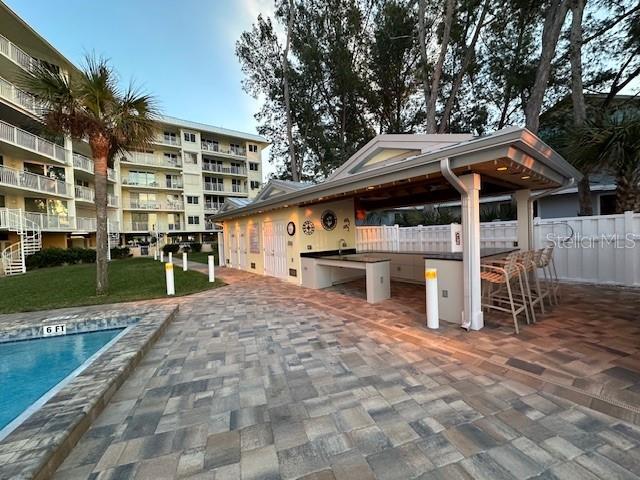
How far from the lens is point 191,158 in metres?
29.4

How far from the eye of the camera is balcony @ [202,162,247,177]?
30.5 m

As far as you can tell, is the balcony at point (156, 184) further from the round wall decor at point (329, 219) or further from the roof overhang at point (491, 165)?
the roof overhang at point (491, 165)

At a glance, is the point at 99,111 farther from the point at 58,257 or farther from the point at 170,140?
the point at 170,140

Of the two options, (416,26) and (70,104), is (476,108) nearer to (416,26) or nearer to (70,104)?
(416,26)

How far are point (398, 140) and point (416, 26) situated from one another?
36.4 ft

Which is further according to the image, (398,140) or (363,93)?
(363,93)

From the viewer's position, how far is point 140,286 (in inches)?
350

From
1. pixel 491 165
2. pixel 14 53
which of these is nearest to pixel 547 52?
pixel 491 165

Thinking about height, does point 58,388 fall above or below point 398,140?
below

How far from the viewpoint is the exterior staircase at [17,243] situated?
13.6m

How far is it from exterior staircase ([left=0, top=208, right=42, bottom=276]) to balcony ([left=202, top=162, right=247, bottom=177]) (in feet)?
55.3

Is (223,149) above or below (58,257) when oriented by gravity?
above

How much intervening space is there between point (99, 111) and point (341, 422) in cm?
851

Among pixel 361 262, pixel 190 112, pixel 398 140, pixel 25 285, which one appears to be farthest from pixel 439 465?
pixel 190 112
